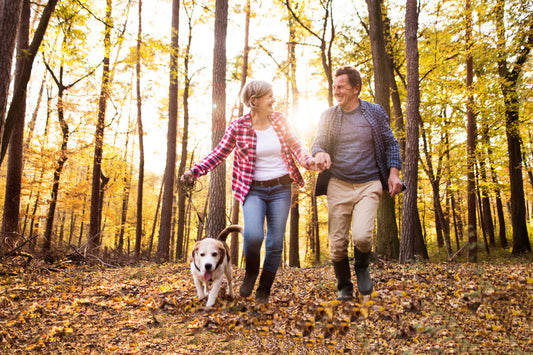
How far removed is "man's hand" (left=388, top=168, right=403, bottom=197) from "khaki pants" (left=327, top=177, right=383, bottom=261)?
114 millimetres

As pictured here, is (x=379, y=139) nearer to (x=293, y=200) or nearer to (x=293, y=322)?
(x=293, y=322)

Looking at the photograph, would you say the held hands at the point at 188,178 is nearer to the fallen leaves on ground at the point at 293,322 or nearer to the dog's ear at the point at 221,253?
the dog's ear at the point at 221,253

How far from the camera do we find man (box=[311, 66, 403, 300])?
12.1 ft

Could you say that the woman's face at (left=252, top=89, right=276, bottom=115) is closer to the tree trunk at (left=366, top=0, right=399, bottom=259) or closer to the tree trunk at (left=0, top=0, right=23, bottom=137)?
the tree trunk at (left=0, top=0, right=23, bottom=137)

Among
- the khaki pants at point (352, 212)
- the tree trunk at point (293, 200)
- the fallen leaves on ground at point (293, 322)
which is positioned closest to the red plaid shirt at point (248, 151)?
the khaki pants at point (352, 212)

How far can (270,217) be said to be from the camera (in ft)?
12.8

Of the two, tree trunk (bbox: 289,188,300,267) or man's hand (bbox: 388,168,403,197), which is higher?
man's hand (bbox: 388,168,403,197)

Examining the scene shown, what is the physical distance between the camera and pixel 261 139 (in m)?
3.91

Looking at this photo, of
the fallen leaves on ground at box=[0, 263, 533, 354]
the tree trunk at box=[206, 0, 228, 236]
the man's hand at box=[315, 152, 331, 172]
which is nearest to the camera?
the fallen leaves on ground at box=[0, 263, 533, 354]

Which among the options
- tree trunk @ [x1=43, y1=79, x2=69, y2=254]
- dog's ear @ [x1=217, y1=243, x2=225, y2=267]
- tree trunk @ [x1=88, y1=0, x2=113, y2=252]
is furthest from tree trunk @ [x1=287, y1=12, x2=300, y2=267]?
dog's ear @ [x1=217, y1=243, x2=225, y2=267]

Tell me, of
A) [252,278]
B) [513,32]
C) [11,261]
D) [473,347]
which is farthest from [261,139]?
[513,32]

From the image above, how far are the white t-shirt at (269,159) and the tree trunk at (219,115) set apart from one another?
4245 millimetres

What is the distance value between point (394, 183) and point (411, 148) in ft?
14.8

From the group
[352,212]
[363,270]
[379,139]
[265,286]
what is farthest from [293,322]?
[379,139]
